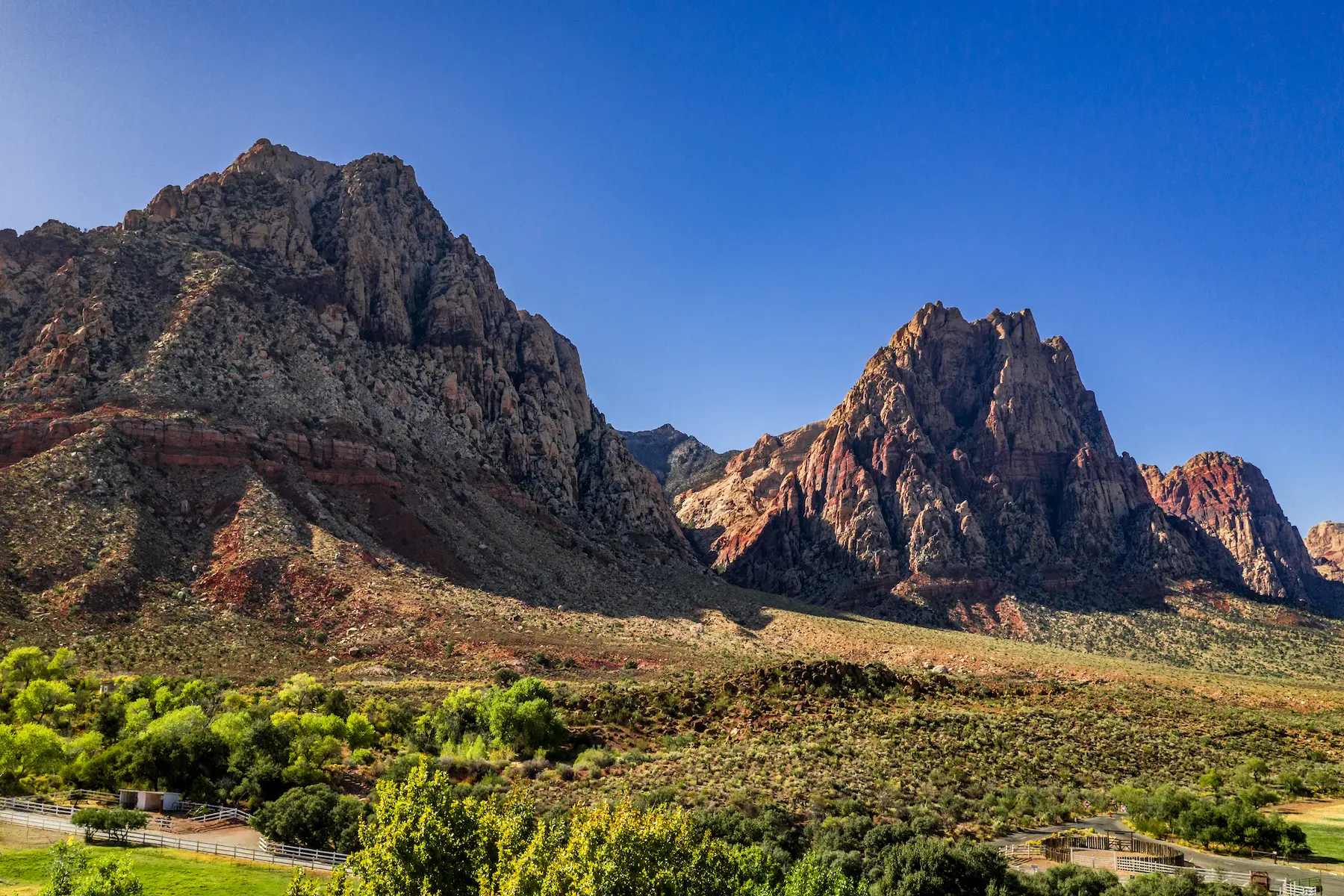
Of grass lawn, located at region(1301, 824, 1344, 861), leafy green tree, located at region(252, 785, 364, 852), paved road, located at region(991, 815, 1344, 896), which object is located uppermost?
grass lawn, located at region(1301, 824, 1344, 861)

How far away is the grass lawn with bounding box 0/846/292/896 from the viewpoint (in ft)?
81.9

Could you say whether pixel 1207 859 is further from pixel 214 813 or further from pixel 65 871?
pixel 214 813

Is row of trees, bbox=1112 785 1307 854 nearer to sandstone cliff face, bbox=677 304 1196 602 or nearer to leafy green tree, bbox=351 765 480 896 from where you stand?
leafy green tree, bbox=351 765 480 896

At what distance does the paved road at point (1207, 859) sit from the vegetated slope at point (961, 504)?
83.4m

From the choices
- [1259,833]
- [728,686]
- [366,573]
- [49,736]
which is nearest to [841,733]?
[728,686]

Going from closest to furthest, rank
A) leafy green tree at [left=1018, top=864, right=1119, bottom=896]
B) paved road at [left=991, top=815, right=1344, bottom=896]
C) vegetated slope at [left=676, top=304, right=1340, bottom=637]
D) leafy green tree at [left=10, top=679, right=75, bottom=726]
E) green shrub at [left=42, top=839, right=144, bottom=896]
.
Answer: green shrub at [left=42, top=839, right=144, bottom=896]
leafy green tree at [left=1018, top=864, right=1119, bottom=896]
paved road at [left=991, top=815, right=1344, bottom=896]
leafy green tree at [left=10, top=679, right=75, bottom=726]
vegetated slope at [left=676, top=304, right=1340, bottom=637]

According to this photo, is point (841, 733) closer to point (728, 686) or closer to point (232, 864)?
point (728, 686)

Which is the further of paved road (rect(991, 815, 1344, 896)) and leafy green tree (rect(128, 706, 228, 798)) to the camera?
leafy green tree (rect(128, 706, 228, 798))

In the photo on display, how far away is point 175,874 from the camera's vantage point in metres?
26.6

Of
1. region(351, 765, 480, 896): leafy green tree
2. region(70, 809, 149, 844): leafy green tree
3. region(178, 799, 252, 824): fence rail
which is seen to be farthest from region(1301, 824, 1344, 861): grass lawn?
region(70, 809, 149, 844): leafy green tree

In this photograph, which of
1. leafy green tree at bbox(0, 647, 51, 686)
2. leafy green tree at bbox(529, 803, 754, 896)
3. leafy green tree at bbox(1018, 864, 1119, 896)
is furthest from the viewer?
leafy green tree at bbox(0, 647, 51, 686)

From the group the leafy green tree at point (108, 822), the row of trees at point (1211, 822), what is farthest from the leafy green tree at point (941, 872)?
the leafy green tree at point (108, 822)

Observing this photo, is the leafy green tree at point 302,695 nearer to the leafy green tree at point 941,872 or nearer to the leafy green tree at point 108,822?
the leafy green tree at point 108,822

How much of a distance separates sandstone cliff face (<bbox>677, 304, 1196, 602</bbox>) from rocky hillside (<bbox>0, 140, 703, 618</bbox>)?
27607 mm
